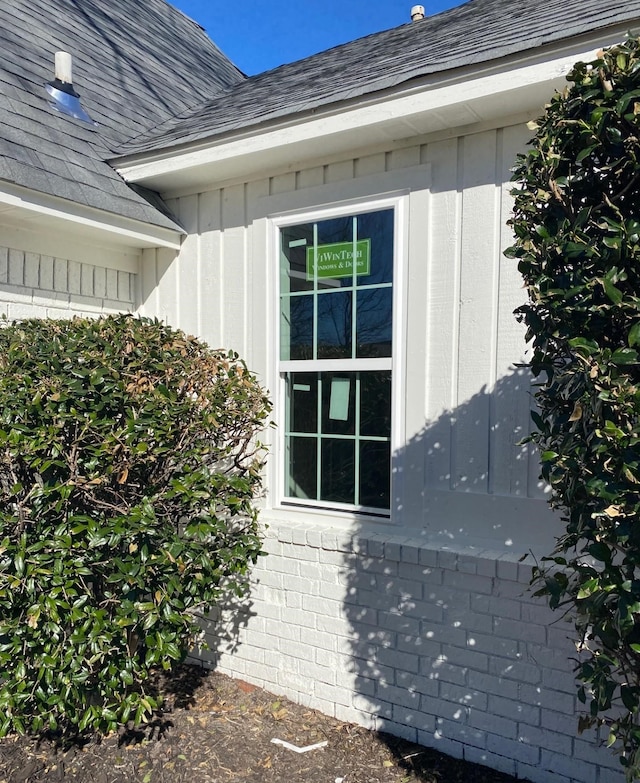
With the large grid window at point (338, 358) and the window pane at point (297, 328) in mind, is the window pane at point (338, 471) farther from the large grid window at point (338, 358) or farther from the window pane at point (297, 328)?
the window pane at point (297, 328)

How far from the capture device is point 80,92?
4969mm

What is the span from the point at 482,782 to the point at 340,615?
1.14 meters

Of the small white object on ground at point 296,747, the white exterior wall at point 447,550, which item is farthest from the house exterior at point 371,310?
the small white object on ground at point 296,747

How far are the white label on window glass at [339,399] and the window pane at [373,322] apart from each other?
216 millimetres

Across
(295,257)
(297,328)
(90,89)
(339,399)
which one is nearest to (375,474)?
(339,399)

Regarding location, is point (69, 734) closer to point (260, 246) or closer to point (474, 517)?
point (474, 517)

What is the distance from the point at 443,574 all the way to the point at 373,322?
1.57 m

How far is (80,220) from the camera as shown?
13.0 ft

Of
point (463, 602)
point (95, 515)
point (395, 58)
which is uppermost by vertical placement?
point (395, 58)

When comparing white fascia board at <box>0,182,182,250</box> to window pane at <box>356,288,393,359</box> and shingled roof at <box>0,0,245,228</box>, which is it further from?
window pane at <box>356,288,393,359</box>

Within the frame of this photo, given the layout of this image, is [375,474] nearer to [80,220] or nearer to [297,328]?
[297,328]

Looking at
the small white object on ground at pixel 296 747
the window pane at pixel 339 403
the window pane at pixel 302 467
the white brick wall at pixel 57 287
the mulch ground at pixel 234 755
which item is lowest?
the small white object on ground at pixel 296 747

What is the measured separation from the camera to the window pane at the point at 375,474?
3.72 metres

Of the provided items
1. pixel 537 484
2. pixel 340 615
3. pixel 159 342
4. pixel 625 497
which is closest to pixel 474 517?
pixel 537 484
